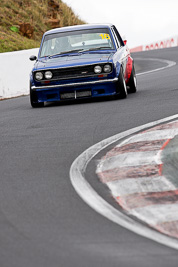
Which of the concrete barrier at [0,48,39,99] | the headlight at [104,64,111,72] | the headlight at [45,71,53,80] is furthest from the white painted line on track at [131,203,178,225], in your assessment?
the concrete barrier at [0,48,39,99]

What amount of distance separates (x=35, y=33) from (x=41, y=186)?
1050 inches

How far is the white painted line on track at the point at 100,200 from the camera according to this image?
4461 mm

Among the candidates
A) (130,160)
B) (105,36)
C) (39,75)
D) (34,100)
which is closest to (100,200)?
(130,160)

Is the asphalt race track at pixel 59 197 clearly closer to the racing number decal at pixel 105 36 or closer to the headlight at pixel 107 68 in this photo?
the headlight at pixel 107 68

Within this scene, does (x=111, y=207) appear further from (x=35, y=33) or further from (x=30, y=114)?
(x=35, y=33)

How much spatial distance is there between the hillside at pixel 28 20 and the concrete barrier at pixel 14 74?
7.28 metres

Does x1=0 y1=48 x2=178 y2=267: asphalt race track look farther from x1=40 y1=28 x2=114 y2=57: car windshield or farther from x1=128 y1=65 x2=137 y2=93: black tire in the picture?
x1=128 y1=65 x2=137 y2=93: black tire

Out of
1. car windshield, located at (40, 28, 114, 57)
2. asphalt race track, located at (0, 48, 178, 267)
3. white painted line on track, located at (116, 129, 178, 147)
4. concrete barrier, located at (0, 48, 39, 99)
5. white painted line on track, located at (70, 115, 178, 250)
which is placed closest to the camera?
asphalt race track, located at (0, 48, 178, 267)

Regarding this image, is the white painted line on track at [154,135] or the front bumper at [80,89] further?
the front bumper at [80,89]

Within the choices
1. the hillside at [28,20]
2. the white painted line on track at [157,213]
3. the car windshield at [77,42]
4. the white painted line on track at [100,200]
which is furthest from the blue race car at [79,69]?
the hillside at [28,20]

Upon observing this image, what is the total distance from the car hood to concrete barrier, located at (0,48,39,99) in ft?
12.7

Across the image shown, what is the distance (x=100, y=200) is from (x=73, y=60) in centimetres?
700

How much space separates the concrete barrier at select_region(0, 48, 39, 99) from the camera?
16344 millimetres

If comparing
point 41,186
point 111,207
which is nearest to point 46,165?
point 41,186
